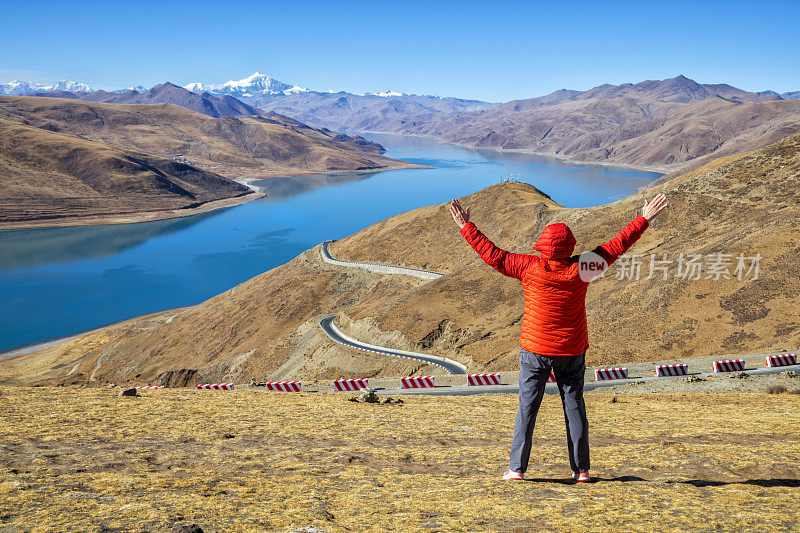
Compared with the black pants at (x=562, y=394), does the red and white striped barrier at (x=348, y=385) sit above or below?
below

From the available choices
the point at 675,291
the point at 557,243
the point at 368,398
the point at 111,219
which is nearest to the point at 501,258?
the point at 557,243

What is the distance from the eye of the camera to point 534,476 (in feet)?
25.0

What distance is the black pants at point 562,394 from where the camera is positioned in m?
6.75

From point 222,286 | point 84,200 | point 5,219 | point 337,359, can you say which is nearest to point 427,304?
point 337,359

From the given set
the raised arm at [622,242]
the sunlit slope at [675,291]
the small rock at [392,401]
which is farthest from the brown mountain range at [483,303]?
the raised arm at [622,242]

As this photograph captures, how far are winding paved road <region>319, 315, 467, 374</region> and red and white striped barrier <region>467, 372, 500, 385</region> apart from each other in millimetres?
10982

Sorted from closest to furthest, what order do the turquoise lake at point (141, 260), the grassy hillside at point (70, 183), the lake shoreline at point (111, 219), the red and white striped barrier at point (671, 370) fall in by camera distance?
the red and white striped barrier at point (671, 370) → the turquoise lake at point (141, 260) → the lake shoreline at point (111, 219) → the grassy hillside at point (70, 183)

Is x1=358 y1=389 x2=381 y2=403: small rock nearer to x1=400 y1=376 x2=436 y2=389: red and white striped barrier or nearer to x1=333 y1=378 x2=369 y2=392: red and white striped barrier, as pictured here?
x1=333 y1=378 x2=369 y2=392: red and white striped barrier

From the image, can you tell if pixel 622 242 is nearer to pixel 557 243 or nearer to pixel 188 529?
pixel 557 243

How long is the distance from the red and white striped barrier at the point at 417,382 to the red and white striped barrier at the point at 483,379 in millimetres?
1842

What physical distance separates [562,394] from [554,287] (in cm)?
147

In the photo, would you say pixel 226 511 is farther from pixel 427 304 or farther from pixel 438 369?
pixel 427 304

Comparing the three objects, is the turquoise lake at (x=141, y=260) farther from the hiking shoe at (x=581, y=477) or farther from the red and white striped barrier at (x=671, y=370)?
the hiking shoe at (x=581, y=477)

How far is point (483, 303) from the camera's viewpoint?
4616 centimetres
